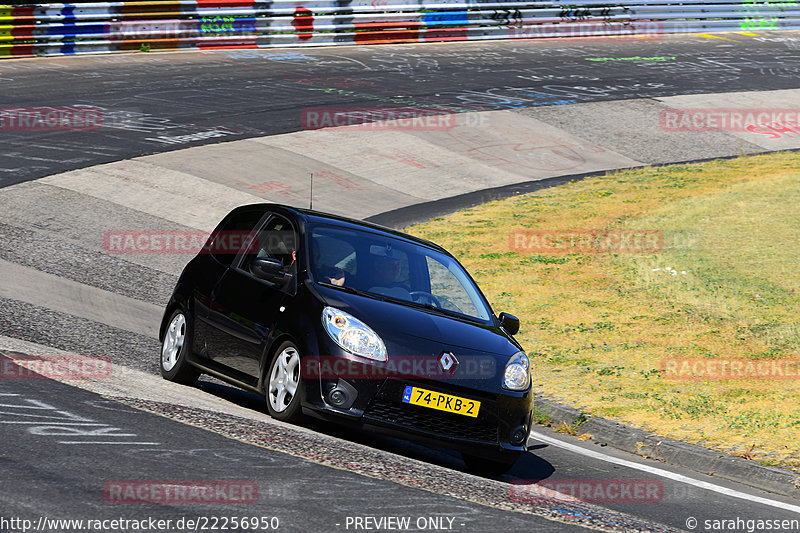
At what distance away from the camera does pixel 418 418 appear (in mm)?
7363

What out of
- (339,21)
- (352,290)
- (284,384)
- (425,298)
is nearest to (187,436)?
(284,384)

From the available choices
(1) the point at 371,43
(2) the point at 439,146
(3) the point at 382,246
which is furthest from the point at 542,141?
(3) the point at 382,246

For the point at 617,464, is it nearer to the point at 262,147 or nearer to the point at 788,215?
the point at 788,215

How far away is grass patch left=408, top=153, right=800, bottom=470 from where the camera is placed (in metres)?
9.62

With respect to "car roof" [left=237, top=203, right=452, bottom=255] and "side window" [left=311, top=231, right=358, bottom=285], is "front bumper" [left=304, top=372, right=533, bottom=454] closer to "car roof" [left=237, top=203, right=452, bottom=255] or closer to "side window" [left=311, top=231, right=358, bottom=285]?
"side window" [left=311, top=231, right=358, bottom=285]

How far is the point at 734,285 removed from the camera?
45.4 feet

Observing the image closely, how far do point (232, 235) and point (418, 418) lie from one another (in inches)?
117

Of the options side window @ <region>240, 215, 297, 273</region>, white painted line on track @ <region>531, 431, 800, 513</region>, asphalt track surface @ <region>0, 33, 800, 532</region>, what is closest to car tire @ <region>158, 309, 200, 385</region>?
asphalt track surface @ <region>0, 33, 800, 532</region>

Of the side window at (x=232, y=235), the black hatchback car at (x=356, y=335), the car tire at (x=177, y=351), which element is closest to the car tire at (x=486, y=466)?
the black hatchback car at (x=356, y=335)

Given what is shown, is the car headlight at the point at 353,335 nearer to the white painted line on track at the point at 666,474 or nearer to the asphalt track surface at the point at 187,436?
→ the asphalt track surface at the point at 187,436

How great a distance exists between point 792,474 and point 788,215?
10525mm

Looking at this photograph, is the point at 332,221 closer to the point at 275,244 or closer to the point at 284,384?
the point at 275,244

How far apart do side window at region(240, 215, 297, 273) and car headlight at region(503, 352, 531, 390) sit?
187 centimetres

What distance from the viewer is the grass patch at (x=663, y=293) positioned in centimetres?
962
